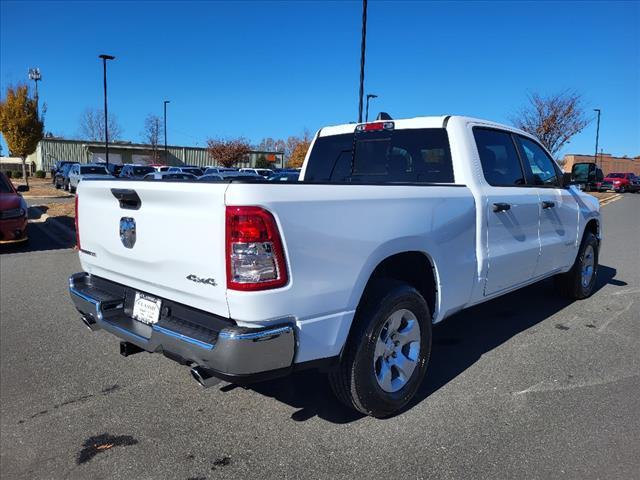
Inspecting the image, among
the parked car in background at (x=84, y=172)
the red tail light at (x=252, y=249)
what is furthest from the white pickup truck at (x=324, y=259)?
the parked car in background at (x=84, y=172)

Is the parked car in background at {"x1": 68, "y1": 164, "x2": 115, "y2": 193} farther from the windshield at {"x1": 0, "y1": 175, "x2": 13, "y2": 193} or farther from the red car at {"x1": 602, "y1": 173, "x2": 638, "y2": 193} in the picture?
the red car at {"x1": 602, "y1": 173, "x2": 638, "y2": 193}

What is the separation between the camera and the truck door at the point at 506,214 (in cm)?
403


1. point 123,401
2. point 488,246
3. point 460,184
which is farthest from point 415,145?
point 123,401

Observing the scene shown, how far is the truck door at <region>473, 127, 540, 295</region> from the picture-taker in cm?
403

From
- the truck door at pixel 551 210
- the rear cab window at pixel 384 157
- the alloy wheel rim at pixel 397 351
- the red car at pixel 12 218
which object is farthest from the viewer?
the red car at pixel 12 218

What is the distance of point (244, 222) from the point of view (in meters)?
2.42

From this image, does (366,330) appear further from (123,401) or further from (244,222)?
(123,401)

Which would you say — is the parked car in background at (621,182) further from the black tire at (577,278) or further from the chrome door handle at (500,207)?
the chrome door handle at (500,207)

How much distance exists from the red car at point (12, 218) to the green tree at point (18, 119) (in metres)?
22.4

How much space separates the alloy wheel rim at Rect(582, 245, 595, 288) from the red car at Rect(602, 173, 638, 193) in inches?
1686

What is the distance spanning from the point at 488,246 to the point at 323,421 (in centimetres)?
183

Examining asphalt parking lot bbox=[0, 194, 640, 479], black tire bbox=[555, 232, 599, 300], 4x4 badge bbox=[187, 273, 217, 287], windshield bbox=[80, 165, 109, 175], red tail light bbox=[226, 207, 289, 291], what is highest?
windshield bbox=[80, 165, 109, 175]

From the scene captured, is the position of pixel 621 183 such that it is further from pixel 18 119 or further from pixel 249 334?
pixel 249 334

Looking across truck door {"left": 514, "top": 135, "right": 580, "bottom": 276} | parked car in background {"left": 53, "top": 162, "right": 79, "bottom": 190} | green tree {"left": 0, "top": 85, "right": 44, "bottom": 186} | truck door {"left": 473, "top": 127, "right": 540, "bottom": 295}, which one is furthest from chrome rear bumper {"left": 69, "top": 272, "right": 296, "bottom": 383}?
parked car in background {"left": 53, "top": 162, "right": 79, "bottom": 190}
